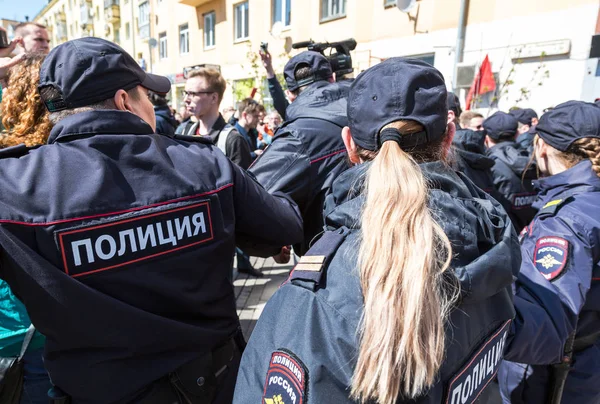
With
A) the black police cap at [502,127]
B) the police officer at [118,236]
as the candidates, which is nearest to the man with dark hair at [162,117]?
the police officer at [118,236]

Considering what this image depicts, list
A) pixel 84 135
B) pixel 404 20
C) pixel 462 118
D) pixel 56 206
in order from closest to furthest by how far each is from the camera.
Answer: pixel 56 206 < pixel 84 135 < pixel 462 118 < pixel 404 20

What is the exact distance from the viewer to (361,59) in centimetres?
1096

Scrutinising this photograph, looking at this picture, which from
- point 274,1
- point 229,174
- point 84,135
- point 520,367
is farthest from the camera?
point 274,1

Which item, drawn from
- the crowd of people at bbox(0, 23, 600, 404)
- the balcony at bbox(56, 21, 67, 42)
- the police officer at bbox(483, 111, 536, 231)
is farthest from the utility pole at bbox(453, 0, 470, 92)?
the balcony at bbox(56, 21, 67, 42)

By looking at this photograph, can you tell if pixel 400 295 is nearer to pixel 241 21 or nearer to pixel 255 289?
pixel 255 289

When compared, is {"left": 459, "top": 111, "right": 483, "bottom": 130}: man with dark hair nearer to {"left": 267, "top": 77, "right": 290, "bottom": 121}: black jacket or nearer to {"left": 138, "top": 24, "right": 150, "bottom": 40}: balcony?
{"left": 267, "top": 77, "right": 290, "bottom": 121}: black jacket

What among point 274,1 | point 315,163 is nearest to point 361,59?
point 274,1

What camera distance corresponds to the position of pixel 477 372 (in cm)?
104

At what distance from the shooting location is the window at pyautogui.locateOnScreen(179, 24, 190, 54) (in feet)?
64.4

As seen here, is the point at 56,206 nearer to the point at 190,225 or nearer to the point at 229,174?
the point at 190,225

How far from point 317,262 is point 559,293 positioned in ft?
3.39

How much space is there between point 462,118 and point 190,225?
4.65m

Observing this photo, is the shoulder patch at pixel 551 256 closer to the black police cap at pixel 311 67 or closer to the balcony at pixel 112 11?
the black police cap at pixel 311 67

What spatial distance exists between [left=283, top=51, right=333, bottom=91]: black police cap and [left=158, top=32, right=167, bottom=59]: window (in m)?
21.8
